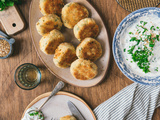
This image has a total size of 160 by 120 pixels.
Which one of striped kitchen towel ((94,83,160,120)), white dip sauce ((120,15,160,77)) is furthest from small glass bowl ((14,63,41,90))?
white dip sauce ((120,15,160,77))

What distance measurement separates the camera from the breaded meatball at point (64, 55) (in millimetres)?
1633

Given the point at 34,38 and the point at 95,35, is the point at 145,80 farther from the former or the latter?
the point at 34,38

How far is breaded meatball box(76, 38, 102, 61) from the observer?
1619 millimetres

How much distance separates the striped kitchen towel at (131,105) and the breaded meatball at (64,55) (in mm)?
543

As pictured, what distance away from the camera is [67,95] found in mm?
1797

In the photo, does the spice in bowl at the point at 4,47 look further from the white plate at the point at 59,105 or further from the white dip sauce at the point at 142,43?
the white dip sauce at the point at 142,43

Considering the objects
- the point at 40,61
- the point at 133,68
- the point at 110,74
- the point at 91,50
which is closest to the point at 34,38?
the point at 40,61

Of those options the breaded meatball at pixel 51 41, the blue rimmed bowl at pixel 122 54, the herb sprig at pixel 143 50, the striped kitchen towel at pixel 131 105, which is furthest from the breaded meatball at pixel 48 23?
the striped kitchen towel at pixel 131 105

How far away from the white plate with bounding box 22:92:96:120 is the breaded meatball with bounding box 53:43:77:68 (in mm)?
325

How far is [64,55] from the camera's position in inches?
64.5

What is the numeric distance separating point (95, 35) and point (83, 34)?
0.11 m

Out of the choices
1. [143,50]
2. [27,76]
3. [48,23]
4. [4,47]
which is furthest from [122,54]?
[4,47]

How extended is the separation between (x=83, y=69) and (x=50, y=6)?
0.64 m

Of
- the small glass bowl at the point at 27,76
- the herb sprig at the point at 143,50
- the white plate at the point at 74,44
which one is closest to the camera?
the herb sprig at the point at 143,50
